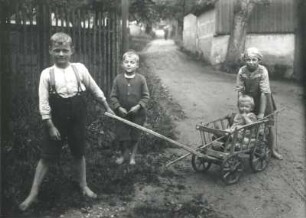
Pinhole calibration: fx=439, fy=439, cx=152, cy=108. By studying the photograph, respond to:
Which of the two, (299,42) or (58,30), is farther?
(299,42)

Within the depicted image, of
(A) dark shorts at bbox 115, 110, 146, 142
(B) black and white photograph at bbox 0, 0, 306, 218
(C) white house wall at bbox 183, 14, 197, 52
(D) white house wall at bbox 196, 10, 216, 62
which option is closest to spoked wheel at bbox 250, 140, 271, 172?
(B) black and white photograph at bbox 0, 0, 306, 218

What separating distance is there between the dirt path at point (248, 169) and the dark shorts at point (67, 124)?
1538mm

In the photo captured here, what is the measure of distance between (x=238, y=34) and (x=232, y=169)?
14.1m

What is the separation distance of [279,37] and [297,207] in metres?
15.3

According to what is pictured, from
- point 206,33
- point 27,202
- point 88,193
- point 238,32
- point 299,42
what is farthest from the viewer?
point 206,33

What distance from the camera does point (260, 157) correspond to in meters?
6.68

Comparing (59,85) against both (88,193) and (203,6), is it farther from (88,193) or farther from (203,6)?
(203,6)

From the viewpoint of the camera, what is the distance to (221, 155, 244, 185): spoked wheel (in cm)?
598

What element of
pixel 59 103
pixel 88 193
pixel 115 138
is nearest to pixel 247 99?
pixel 115 138

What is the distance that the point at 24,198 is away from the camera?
194 inches

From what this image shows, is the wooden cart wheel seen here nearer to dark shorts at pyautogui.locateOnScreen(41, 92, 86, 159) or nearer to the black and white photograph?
the black and white photograph

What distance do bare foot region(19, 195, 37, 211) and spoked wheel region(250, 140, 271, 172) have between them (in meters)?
3.24

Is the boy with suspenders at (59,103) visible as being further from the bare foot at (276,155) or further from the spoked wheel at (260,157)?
the bare foot at (276,155)

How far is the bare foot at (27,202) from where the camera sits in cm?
466
